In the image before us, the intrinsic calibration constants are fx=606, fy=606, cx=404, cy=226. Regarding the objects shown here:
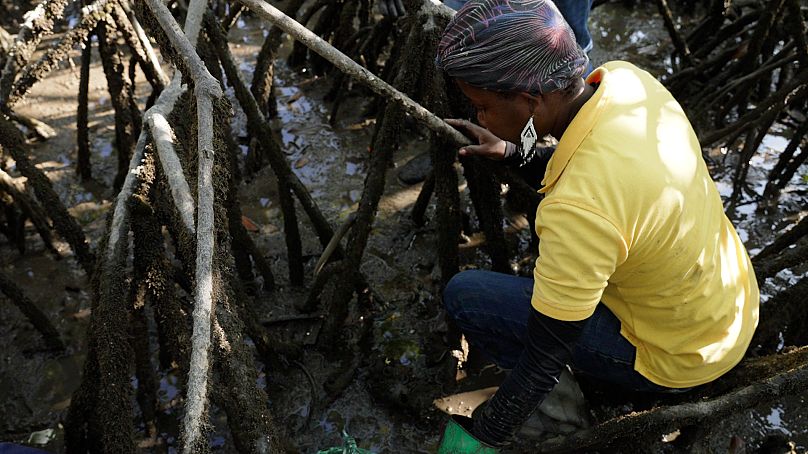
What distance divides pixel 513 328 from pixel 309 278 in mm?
1449

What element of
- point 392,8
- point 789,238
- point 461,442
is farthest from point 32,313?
point 789,238

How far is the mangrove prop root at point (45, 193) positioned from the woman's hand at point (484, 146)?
1.93m

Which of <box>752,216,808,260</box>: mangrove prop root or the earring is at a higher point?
the earring

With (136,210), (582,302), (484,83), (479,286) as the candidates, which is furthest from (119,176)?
(582,302)

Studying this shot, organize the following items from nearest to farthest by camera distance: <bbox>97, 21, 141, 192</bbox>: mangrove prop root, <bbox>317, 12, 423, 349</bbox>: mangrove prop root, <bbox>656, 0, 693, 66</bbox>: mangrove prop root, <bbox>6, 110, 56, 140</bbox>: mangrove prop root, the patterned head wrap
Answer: the patterned head wrap, <bbox>317, 12, 423, 349</bbox>: mangrove prop root, <bbox>97, 21, 141, 192</bbox>: mangrove prop root, <bbox>6, 110, 56, 140</bbox>: mangrove prop root, <bbox>656, 0, 693, 66</bbox>: mangrove prop root

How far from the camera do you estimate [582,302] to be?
1.43 meters

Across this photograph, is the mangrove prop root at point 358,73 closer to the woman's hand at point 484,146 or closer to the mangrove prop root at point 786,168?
the woman's hand at point 484,146

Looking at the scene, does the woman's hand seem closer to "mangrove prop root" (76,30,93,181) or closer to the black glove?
the black glove

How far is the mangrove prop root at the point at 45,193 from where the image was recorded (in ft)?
9.00

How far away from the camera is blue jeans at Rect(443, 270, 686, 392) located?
1.90 metres

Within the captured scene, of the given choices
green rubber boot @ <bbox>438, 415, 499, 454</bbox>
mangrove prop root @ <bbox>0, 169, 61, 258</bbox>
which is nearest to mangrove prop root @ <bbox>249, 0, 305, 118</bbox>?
mangrove prop root @ <bbox>0, 169, 61, 258</bbox>

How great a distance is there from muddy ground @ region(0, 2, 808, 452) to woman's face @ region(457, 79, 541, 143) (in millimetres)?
1320

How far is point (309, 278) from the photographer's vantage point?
10.6ft

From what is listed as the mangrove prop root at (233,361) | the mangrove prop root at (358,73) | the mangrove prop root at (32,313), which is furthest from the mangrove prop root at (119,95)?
the mangrove prop root at (233,361)
